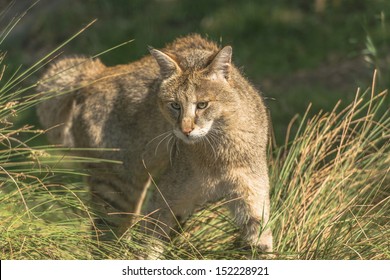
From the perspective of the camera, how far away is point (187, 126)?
5.68 metres

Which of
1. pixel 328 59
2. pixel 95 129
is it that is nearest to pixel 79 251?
pixel 95 129

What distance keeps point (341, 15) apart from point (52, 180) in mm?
6757

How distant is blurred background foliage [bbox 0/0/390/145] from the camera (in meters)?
10.9

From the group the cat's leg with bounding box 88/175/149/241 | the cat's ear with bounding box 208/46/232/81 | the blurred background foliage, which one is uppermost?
the cat's ear with bounding box 208/46/232/81

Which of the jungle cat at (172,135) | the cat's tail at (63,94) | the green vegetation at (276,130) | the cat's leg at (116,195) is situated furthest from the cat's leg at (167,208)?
the cat's tail at (63,94)

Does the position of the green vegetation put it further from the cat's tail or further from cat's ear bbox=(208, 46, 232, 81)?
cat's ear bbox=(208, 46, 232, 81)

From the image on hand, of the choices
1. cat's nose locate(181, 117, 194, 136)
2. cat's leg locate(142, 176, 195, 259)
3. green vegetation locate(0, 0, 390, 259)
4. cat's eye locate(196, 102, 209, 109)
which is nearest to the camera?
green vegetation locate(0, 0, 390, 259)

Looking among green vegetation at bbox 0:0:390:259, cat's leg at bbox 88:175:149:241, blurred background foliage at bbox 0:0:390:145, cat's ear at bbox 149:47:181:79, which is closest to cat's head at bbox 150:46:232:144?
cat's ear at bbox 149:47:181:79

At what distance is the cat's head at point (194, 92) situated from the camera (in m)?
5.77

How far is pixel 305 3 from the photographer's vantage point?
1245 centimetres

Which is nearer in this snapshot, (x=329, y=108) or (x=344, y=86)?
(x=329, y=108)

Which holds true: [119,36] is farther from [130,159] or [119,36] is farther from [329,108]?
[130,159]
